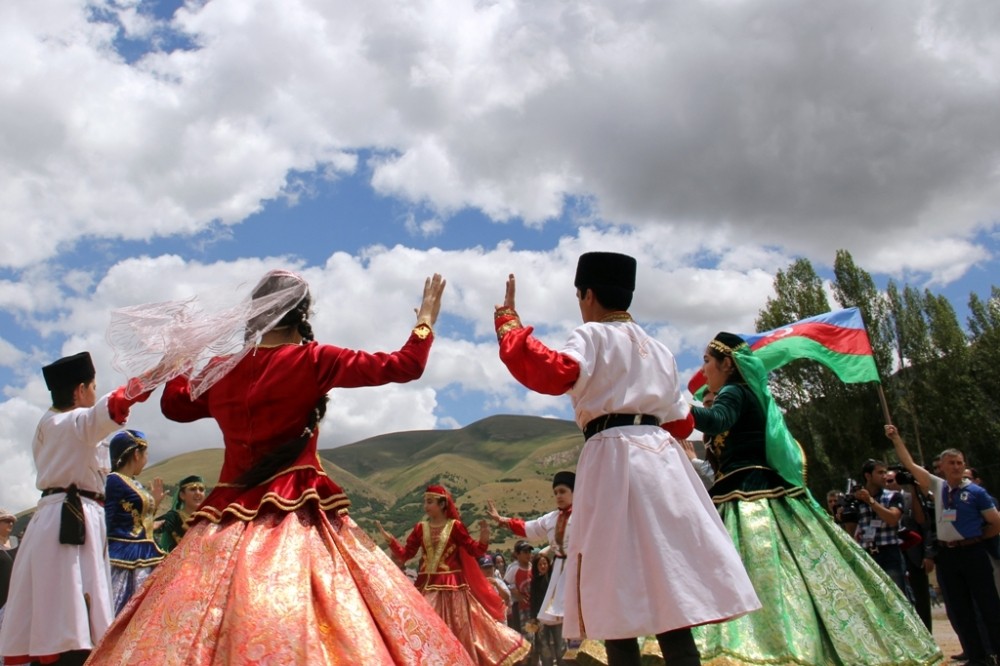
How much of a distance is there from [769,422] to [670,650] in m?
2.17

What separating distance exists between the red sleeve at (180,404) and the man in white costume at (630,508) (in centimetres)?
151

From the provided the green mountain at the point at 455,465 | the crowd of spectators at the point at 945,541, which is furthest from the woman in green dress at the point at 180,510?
the green mountain at the point at 455,465

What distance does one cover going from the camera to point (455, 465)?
143m

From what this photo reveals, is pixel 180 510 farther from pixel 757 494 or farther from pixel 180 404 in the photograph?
pixel 757 494

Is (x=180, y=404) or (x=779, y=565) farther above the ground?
(x=180, y=404)

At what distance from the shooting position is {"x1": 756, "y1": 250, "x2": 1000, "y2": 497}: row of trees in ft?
121

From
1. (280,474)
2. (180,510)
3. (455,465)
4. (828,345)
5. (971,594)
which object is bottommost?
(971,594)

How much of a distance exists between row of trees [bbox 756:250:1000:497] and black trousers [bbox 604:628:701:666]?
36.0m

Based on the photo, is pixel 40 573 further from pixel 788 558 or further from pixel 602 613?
pixel 788 558

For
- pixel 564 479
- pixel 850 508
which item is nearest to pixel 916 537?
pixel 850 508

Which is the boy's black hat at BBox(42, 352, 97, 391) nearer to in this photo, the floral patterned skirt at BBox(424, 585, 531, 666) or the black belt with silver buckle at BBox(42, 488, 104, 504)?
the black belt with silver buckle at BBox(42, 488, 104, 504)

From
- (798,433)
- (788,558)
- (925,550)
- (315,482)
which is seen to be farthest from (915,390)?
(315,482)

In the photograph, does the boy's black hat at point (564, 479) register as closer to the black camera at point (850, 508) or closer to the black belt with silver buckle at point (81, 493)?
the black camera at point (850, 508)

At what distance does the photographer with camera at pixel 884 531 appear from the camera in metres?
8.19
